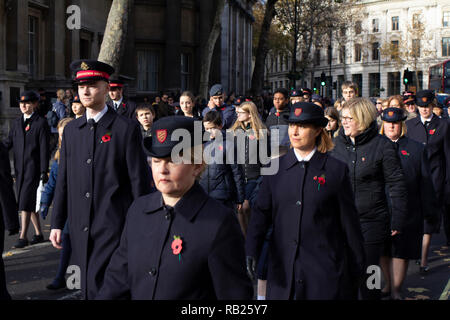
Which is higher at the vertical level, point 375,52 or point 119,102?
point 375,52

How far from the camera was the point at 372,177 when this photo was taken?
221 inches

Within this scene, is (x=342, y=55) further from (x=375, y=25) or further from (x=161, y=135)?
(x=161, y=135)

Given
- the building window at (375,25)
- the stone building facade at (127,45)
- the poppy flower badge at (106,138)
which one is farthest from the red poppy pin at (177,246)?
the building window at (375,25)

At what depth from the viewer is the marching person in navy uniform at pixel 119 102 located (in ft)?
32.3

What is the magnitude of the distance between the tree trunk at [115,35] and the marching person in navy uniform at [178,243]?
14.1m

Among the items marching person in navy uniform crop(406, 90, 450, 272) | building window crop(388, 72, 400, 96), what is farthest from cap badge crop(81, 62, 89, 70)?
building window crop(388, 72, 400, 96)

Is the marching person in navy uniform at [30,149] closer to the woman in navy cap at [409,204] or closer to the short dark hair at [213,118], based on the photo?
the short dark hair at [213,118]

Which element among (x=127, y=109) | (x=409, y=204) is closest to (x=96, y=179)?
(x=409, y=204)

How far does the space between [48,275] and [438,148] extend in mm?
5570

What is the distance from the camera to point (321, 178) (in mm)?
4309

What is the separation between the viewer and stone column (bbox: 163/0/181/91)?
33.4 m

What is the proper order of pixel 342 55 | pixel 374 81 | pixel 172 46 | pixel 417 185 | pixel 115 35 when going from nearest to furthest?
pixel 417 185 → pixel 115 35 → pixel 172 46 → pixel 374 81 → pixel 342 55
